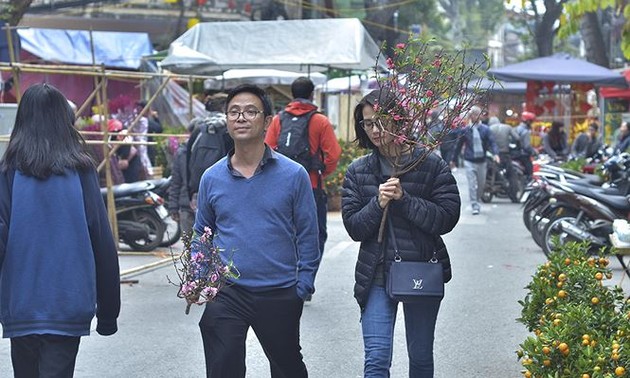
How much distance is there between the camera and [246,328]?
512 cm

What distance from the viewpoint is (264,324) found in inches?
203

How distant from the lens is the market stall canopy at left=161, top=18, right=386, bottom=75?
61.3 feet

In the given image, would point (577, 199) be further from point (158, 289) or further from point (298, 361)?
point (298, 361)

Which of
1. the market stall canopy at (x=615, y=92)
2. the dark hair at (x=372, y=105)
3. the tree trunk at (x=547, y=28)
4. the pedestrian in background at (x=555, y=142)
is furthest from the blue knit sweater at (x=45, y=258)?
the tree trunk at (x=547, y=28)

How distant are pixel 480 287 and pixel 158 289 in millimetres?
3055

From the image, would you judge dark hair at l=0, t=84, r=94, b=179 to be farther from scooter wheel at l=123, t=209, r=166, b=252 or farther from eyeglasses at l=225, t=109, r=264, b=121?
scooter wheel at l=123, t=209, r=166, b=252

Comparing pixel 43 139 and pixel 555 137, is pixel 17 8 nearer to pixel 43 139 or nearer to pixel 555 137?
pixel 43 139

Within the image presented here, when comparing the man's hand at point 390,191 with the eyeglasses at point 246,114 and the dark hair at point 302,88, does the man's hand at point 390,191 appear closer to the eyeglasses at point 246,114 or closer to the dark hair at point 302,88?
the eyeglasses at point 246,114

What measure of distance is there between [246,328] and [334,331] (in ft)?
12.5

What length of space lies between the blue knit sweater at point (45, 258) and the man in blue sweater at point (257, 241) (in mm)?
646

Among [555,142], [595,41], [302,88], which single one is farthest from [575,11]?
[595,41]

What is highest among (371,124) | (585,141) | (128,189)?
(371,124)

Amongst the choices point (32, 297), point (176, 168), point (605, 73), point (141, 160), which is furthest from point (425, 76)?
point (605, 73)

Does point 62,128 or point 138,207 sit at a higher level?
point 62,128
